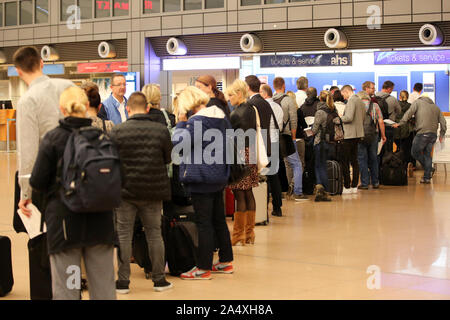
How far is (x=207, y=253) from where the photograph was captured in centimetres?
614

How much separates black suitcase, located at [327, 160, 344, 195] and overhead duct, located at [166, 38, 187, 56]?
1096 centimetres

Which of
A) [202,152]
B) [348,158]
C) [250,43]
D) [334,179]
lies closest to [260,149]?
[202,152]

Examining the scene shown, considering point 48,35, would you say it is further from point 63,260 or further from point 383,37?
point 63,260

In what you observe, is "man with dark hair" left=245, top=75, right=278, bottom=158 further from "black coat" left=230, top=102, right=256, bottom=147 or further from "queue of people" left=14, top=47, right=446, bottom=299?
"black coat" left=230, top=102, right=256, bottom=147

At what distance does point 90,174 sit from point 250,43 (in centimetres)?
1687

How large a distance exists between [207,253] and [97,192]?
2.32m

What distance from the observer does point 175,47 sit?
862 inches

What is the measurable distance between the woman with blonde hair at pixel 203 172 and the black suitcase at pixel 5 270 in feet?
4.92

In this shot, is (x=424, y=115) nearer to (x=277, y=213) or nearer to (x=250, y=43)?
(x=277, y=213)

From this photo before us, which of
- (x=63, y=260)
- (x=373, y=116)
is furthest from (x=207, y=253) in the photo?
(x=373, y=116)

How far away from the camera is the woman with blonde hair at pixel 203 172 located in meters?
6.04

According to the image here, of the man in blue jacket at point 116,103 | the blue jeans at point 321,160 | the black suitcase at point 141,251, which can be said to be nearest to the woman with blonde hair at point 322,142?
the blue jeans at point 321,160

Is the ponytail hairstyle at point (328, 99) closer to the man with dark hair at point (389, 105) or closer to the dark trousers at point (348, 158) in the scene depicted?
the dark trousers at point (348, 158)
